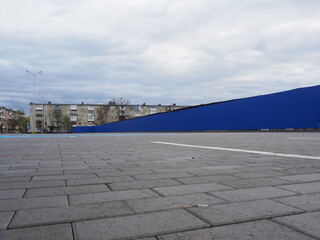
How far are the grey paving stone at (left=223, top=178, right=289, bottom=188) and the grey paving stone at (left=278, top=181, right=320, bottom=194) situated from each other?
0.16 m

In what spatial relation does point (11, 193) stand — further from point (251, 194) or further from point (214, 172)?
point (214, 172)

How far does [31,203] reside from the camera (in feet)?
7.14

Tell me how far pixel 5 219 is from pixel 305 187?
104 inches

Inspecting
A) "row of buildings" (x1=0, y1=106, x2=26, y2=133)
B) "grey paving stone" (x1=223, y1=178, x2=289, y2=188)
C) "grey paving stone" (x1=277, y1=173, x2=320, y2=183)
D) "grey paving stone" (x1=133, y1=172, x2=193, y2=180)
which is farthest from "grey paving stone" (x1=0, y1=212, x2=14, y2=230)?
"row of buildings" (x1=0, y1=106, x2=26, y2=133)

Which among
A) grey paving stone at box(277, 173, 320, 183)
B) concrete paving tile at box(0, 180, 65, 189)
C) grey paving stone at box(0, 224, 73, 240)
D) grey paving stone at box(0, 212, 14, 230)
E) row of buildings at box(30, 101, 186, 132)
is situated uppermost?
row of buildings at box(30, 101, 186, 132)

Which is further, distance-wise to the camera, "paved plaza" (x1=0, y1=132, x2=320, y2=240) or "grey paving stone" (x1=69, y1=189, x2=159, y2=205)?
"grey paving stone" (x1=69, y1=189, x2=159, y2=205)

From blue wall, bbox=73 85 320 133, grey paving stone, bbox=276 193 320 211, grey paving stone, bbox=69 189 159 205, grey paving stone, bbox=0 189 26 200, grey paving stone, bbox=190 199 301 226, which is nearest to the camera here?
grey paving stone, bbox=190 199 301 226

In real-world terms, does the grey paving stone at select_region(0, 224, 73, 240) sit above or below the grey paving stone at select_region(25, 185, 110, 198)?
above

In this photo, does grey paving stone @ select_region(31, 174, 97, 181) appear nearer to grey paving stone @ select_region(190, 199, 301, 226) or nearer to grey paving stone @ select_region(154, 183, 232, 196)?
grey paving stone @ select_region(154, 183, 232, 196)

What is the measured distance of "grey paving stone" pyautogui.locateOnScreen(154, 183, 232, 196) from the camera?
8.20 ft

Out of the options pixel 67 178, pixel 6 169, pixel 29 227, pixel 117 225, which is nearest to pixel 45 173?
pixel 67 178

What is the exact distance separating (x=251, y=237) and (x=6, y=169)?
3.78m

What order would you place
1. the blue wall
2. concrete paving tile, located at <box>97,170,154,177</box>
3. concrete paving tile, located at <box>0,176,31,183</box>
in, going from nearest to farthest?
concrete paving tile, located at <box>0,176,31,183</box> < concrete paving tile, located at <box>97,170,154,177</box> < the blue wall

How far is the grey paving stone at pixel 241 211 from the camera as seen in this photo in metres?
1.78
